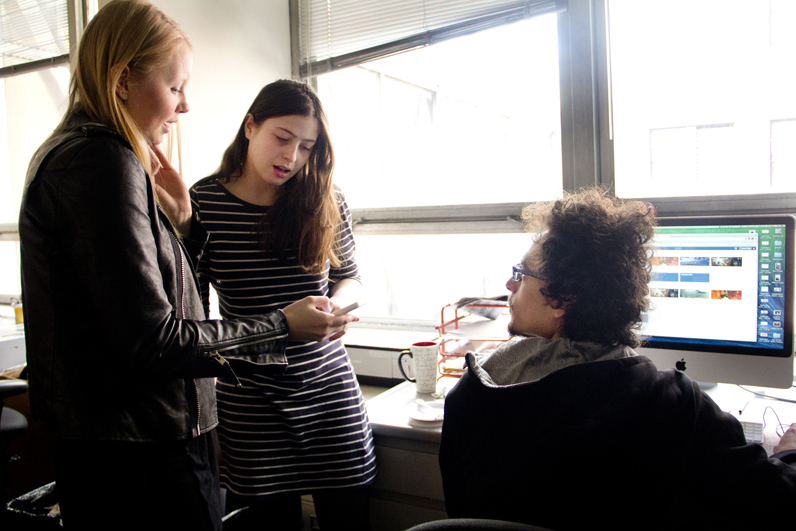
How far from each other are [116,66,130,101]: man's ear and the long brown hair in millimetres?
521

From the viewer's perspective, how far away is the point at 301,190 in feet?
4.88

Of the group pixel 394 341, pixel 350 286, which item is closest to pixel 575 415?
pixel 350 286

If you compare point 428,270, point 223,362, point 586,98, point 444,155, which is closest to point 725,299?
point 586,98

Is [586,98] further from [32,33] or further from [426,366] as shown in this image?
[32,33]

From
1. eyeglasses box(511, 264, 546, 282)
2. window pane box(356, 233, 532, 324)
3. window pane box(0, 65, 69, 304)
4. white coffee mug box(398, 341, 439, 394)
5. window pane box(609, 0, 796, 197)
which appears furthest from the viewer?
window pane box(356, 233, 532, 324)

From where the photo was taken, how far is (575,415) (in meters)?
0.86

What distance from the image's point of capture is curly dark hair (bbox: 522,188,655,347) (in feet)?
3.30

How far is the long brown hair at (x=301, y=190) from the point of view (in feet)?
4.65

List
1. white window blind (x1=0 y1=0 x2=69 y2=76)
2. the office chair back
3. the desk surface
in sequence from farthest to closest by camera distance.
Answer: white window blind (x1=0 y1=0 x2=69 y2=76) → the desk surface → the office chair back

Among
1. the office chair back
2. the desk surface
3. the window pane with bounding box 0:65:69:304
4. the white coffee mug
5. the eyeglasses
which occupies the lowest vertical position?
the desk surface

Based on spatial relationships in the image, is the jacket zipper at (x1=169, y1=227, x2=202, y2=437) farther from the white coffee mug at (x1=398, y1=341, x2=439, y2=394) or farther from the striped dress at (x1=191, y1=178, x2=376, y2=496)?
the white coffee mug at (x1=398, y1=341, x2=439, y2=394)

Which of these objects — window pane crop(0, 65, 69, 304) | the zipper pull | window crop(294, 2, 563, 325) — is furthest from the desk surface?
window pane crop(0, 65, 69, 304)

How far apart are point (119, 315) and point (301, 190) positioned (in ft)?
2.42

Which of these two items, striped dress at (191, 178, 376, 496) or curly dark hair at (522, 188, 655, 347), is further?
striped dress at (191, 178, 376, 496)
